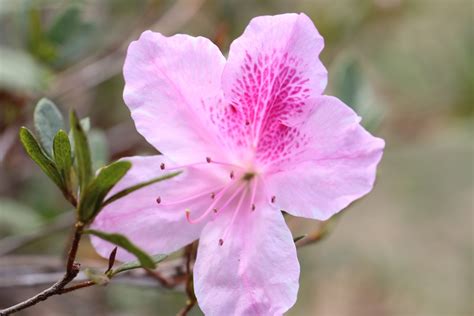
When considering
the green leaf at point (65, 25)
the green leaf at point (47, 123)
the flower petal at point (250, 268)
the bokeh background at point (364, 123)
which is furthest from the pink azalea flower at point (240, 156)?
the green leaf at point (65, 25)

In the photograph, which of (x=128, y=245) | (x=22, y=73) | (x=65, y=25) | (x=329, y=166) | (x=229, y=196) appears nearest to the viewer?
(x=128, y=245)

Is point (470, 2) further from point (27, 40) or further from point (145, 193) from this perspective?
point (145, 193)

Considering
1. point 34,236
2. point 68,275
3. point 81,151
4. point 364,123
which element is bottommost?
point 34,236

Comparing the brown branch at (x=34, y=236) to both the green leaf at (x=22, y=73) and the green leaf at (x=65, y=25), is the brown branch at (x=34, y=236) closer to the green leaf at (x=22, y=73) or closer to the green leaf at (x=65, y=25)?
the green leaf at (x=22, y=73)

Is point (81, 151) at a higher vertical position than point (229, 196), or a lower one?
higher

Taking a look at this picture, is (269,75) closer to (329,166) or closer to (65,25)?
(329,166)

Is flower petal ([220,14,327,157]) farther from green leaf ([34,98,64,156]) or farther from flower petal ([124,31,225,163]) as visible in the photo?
green leaf ([34,98,64,156])

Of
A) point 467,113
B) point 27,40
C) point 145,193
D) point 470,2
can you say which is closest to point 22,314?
point 27,40

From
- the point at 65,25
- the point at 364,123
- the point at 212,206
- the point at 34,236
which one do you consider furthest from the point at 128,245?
the point at 65,25
